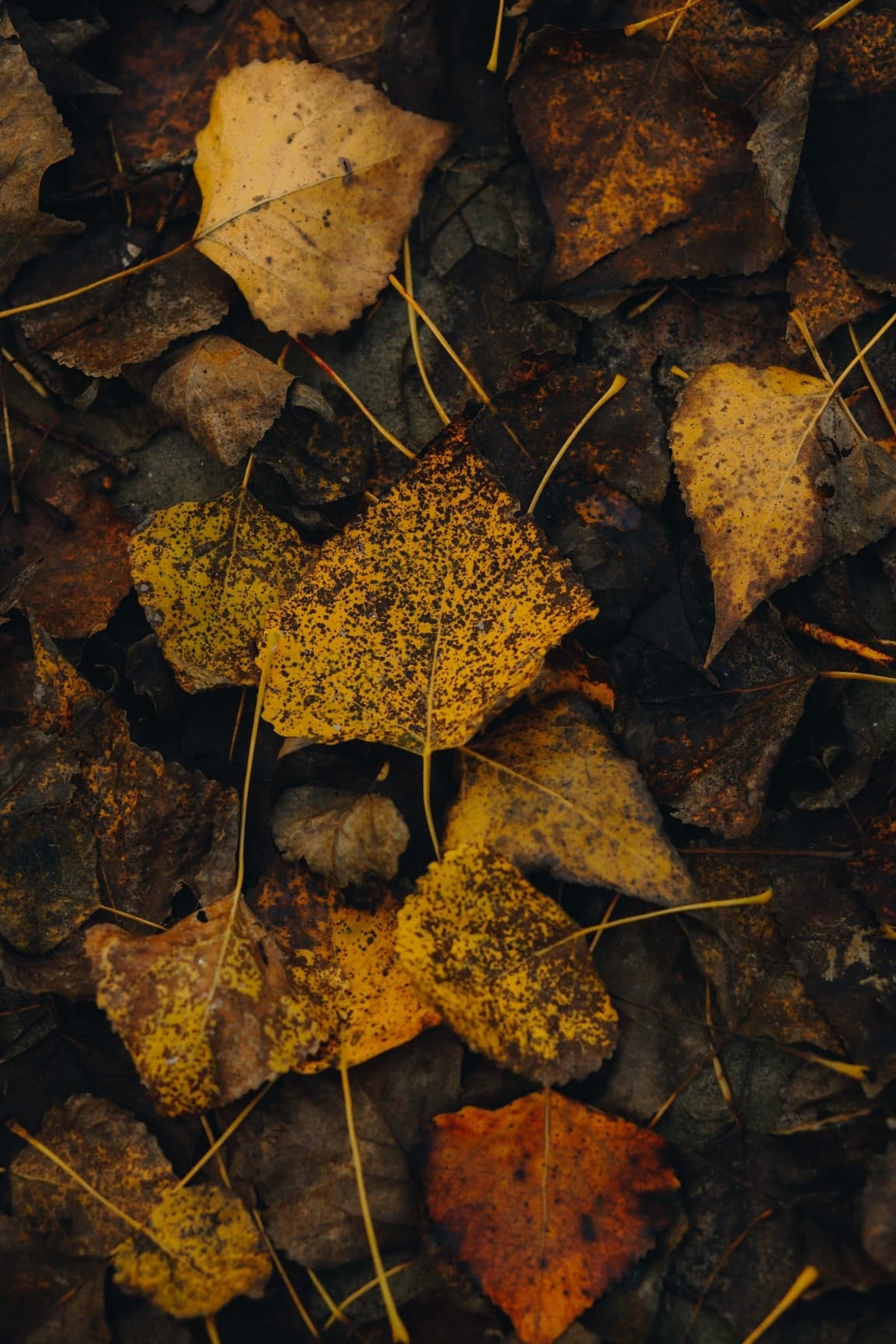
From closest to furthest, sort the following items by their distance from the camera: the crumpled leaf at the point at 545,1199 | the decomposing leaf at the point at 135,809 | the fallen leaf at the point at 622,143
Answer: the crumpled leaf at the point at 545,1199, the decomposing leaf at the point at 135,809, the fallen leaf at the point at 622,143

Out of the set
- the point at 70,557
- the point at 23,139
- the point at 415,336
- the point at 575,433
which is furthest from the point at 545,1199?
the point at 23,139

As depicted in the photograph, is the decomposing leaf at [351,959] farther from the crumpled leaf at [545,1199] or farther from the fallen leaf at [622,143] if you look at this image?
the fallen leaf at [622,143]

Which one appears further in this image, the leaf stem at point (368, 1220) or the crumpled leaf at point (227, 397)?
the crumpled leaf at point (227, 397)

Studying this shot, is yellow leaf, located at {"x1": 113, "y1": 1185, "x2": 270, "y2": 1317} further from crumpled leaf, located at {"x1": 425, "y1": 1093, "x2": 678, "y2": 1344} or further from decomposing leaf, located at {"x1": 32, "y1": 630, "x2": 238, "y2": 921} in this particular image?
decomposing leaf, located at {"x1": 32, "y1": 630, "x2": 238, "y2": 921}

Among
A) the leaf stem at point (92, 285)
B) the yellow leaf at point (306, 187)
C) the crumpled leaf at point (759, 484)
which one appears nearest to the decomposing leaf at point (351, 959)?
the crumpled leaf at point (759, 484)

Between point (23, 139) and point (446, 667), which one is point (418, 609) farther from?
point (23, 139)
